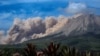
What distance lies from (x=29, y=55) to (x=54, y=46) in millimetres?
2237

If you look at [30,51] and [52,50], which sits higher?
[30,51]

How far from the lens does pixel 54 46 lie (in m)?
23.3

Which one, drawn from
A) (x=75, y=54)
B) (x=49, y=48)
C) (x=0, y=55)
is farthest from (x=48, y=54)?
(x=0, y=55)

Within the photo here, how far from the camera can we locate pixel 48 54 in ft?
76.4

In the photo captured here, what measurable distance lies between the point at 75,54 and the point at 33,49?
11.4 feet

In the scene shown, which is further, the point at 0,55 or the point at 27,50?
the point at 0,55

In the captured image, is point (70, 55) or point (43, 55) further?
point (43, 55)

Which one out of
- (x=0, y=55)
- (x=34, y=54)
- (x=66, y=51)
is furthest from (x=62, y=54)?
(x=0, y=55)

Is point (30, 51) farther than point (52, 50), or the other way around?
point (30, 51)

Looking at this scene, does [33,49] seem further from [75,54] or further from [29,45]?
[75,54]

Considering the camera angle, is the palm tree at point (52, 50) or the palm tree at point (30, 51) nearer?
the palm tree at point (52, 50)

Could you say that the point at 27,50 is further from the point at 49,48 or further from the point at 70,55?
the point at 70,55

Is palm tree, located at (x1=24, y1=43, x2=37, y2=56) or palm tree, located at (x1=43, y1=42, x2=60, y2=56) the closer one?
palm tree, located at (x1=43, y1=42, x2=60, y2=56)

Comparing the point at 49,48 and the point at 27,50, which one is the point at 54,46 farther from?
the point at 27,50
